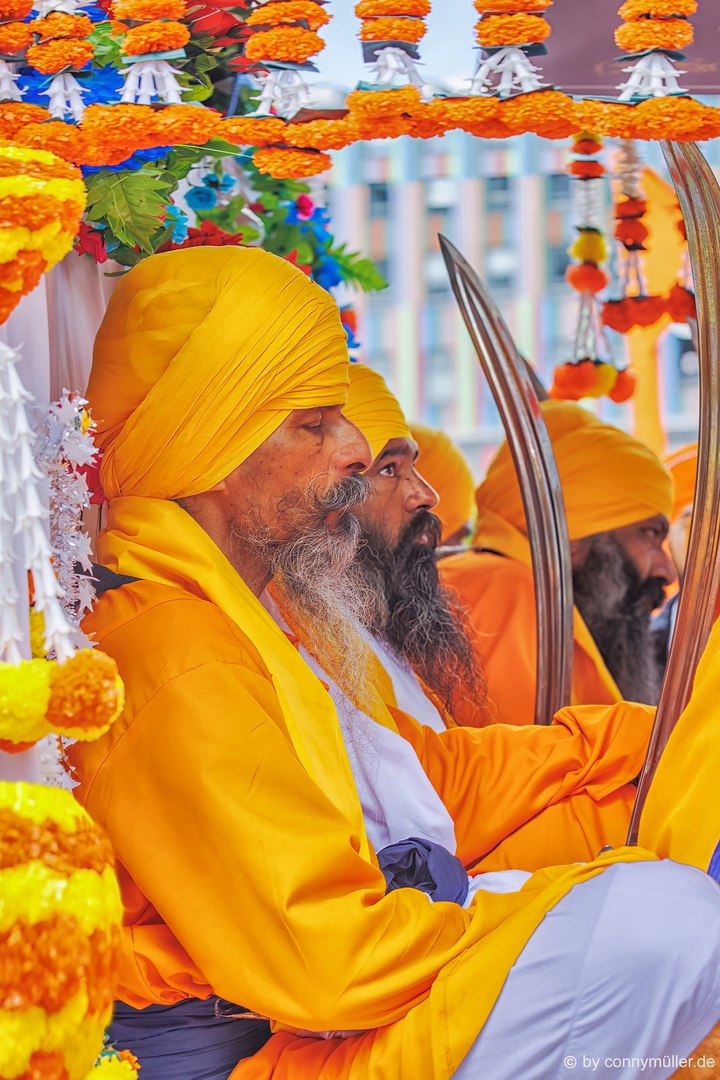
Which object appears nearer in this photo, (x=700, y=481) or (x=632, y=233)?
(x=700, y=481)

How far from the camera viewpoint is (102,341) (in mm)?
2098

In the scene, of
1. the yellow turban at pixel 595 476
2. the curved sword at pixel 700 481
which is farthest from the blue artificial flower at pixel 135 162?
the yellow turban at pixel 595 476

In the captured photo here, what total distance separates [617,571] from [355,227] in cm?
1124

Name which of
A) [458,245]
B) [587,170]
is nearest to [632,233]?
[587,170]

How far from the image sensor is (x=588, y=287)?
409 cm

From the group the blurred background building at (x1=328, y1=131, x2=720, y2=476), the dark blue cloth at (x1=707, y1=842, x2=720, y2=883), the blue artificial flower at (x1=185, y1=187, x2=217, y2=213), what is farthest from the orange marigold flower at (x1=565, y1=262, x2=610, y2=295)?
the blurred background building at (x1=328, y1=131, x2=720, y2=476)

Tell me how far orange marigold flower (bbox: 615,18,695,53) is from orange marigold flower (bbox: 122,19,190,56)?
74 cm

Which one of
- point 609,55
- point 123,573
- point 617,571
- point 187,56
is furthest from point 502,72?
point 617,571

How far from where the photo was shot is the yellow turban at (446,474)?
4738 mm

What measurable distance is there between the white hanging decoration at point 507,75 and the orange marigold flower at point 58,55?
660 millimetres

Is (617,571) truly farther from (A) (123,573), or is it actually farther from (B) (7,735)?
(B) (7,735)

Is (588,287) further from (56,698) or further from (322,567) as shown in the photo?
(56,698)

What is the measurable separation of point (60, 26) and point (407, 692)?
1866 mm

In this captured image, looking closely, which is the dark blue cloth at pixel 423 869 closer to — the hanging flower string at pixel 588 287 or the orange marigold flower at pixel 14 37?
the orange marigold flower at pixel 14 37
